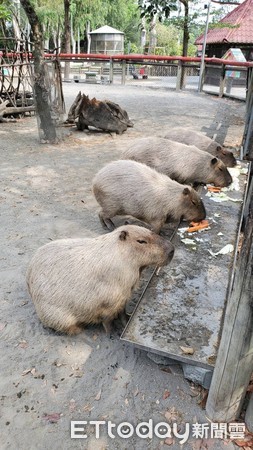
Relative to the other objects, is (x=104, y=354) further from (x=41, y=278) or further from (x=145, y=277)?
(x=145, y=277)

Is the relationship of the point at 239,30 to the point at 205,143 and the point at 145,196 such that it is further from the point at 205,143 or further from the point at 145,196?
the point at 145,196

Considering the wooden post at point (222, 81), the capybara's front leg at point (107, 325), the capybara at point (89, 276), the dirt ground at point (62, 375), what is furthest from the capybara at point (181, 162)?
the wooden post at point (222, 81)

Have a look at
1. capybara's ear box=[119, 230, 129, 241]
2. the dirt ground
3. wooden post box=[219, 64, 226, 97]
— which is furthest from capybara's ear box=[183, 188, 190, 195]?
wooden post box=[219, 64, 226, 97]

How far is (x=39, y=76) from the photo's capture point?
7.45 meters

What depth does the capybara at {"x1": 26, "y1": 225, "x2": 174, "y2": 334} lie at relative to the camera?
2631 millimetres

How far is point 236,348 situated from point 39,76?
700cm

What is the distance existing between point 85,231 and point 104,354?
6.10ft

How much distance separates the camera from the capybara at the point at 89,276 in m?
2.63

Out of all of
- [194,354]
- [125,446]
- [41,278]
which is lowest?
[125,446]

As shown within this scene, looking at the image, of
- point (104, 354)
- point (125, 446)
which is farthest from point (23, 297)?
point (125, 446)

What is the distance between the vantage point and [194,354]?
239cm

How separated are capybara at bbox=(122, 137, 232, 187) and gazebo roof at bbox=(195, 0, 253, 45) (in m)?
15.9

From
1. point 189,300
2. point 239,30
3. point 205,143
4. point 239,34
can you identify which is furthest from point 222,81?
point 189,300

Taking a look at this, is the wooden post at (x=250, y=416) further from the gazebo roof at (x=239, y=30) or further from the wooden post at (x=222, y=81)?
the gazebo roof at (x=239, y=30)
